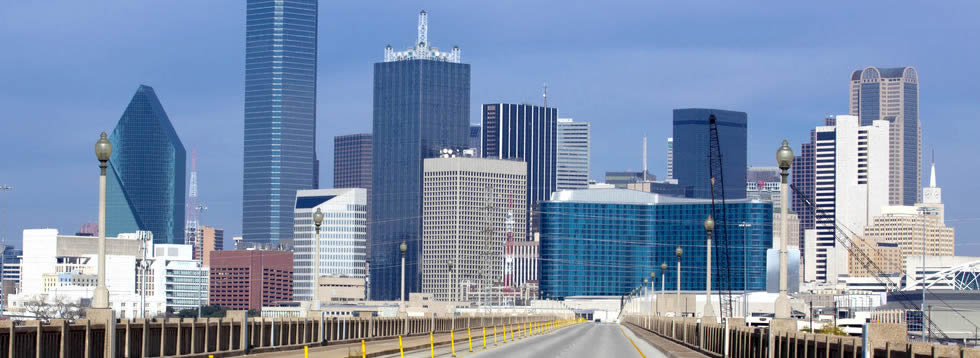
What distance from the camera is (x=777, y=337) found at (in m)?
42.3

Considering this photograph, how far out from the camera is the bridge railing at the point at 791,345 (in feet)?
92.8

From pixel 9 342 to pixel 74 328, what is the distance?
11.0 ft

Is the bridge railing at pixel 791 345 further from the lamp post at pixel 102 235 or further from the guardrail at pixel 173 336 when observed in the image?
the lamp post at pixel 102 235

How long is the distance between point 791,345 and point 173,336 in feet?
A: 64.9

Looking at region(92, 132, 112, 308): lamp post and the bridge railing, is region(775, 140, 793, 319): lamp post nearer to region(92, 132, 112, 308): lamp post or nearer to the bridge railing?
the bridge railing

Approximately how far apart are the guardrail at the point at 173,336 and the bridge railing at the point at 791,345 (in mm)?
17860

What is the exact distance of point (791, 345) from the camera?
4016cm

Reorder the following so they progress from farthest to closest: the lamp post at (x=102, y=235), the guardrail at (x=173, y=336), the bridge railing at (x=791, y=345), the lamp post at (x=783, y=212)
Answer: the lamp post at (x=783, y=212) < the lamp post at (x=102, y=235) < the guardrail at (x=173, y=336) < the bridge railing at (x=791, y=345)

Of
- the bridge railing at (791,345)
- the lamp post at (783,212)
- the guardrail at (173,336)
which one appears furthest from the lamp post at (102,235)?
the lamp post at (783,212)

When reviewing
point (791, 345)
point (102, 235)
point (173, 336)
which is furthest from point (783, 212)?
point (102, 235)

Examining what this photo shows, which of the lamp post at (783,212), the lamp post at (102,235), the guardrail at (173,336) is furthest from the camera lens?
the lamp post at (783,212)

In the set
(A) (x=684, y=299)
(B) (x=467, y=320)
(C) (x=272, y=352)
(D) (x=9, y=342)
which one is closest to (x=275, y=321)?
(C) (x=272, y=352)

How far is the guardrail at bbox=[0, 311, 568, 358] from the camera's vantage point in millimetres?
35594

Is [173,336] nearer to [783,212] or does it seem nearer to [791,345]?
[791,345]
